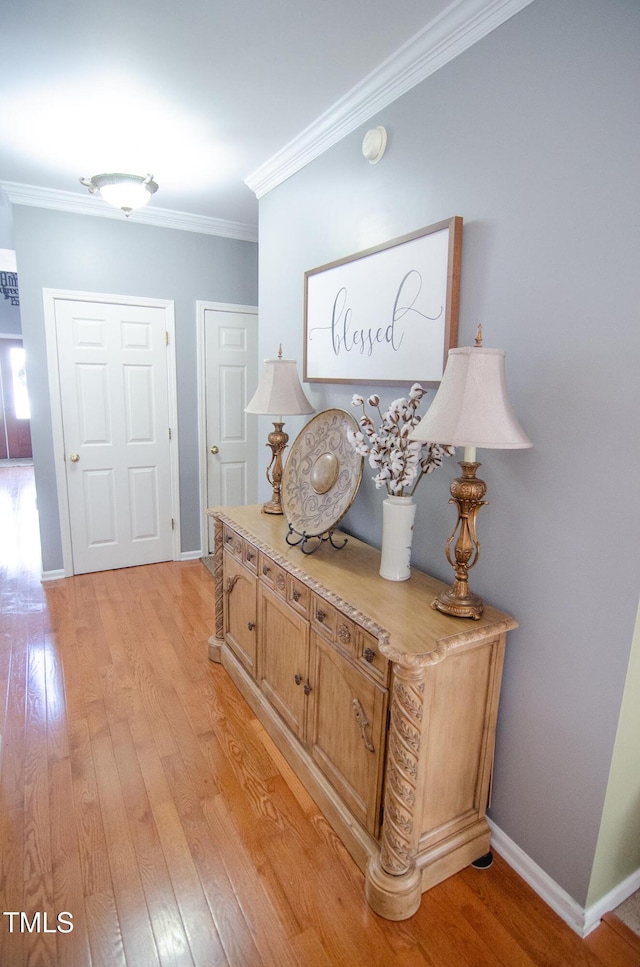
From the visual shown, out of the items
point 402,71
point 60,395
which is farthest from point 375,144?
point 60,395

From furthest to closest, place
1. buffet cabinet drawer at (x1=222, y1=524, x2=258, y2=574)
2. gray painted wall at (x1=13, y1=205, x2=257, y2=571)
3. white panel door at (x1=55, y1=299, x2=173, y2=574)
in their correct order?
1. white panel door at (x1=55, y1=299, x2=173, y2=574)
2. gray painted wall at (x1=13, y1=205, x2=257, y2=571)
3. buffet cabinet drawer at (x1=222, y1=524, x2=258, y2=574)

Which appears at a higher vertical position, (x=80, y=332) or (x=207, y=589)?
(x=80, y=332)

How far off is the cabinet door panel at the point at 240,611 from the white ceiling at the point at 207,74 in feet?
6.43

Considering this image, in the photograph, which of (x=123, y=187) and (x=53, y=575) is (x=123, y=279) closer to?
(x=123, y=187)

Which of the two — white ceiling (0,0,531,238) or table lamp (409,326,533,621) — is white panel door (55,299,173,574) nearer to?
white ceiling (0,0,531,238)

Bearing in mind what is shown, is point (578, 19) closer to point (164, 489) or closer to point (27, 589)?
point (164, 489)

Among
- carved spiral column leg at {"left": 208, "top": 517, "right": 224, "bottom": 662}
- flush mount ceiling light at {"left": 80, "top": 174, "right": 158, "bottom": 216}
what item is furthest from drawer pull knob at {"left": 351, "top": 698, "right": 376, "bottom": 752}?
flush mount ceiling light at {"left": 80, "top": 174, "right": 158, "bottom": 216}

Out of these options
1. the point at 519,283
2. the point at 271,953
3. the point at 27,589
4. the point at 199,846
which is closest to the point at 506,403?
the point at 519,283

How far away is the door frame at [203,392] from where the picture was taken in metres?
4.01

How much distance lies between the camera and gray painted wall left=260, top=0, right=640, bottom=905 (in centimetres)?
125

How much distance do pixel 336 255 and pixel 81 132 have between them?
136cm

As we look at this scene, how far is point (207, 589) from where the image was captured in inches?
145

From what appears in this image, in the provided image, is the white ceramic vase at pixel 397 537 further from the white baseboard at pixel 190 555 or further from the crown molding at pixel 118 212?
the crown molding at pixel 118 212

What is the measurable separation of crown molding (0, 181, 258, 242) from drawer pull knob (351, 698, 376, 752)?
3.46 m
